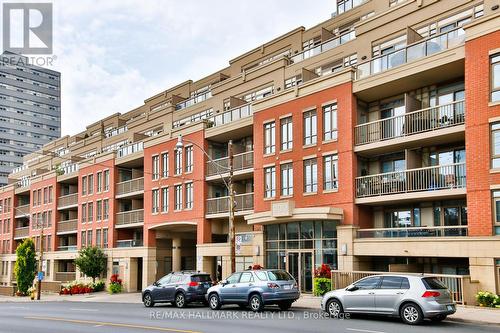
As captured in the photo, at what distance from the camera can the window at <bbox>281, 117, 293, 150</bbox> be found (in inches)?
1251

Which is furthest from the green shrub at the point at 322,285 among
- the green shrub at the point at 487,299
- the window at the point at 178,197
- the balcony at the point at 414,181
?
the window at the point at 178,197

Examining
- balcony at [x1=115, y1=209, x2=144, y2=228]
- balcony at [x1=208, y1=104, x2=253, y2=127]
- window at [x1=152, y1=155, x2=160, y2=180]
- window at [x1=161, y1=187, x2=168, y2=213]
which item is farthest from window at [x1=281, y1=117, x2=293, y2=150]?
balcony at [x1=115, y1=209, x2=144, y2=228]

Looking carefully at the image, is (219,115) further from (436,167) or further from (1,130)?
(1,130)

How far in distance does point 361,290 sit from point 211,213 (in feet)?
65.9

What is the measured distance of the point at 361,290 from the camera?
1870cm

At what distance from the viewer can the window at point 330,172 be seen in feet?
95.5

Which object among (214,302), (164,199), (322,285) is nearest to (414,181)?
(322,285)

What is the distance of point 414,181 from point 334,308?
9.35 metres

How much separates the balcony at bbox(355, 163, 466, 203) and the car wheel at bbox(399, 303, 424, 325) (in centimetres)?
844

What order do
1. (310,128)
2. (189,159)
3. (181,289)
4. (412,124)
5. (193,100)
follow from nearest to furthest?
1. (181,289)
2. (412,124)
3. (310,128)
4. (189,159)
5. (193,100)

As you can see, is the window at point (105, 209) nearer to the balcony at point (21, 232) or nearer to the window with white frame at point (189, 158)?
the window with white frame at point (189, 158)

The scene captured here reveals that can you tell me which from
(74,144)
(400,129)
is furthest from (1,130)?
(400,129)

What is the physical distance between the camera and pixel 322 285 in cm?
2691

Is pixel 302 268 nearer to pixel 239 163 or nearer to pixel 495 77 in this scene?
pixel 239 163
